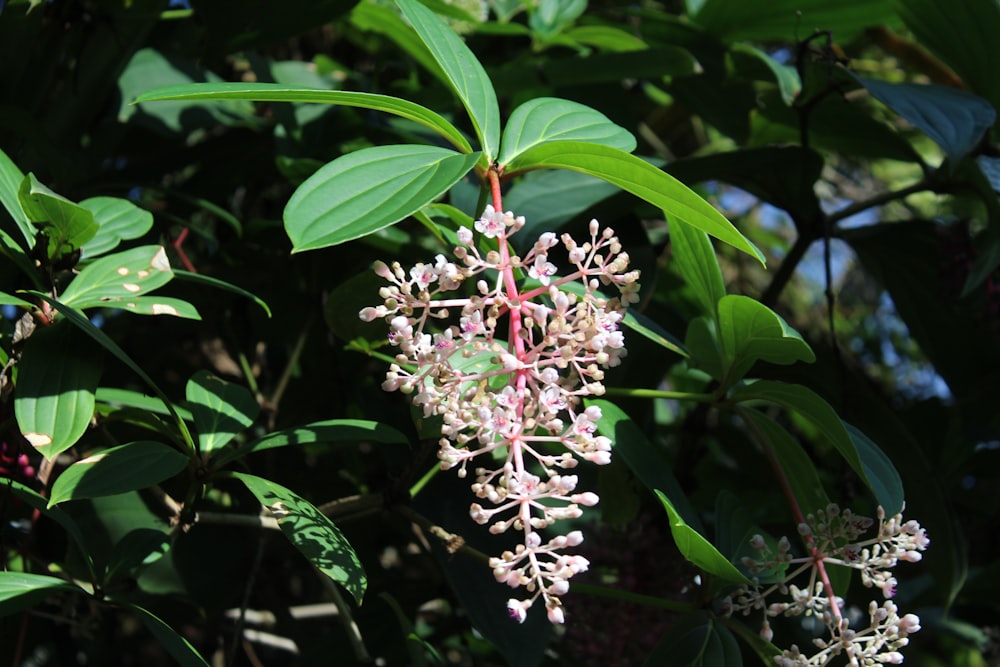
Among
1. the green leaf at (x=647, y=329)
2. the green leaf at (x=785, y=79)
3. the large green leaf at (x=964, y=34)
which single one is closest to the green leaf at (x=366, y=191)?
the green leaf at (x=647, y=329)

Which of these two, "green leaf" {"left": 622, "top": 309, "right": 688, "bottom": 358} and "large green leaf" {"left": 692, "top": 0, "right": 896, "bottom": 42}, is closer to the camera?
"green leaf" {"left": 622, "top": 309, "right": 688, "bottom": 358}

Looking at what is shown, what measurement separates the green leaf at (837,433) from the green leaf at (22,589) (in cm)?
50

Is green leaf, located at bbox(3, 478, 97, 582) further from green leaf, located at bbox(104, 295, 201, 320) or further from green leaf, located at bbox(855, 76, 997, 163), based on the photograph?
green leaf, located at bbox(855, 76, 997, 163)

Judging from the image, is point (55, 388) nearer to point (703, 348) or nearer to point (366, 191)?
point (366, 191)

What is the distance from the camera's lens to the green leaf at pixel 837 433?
600 millimetres

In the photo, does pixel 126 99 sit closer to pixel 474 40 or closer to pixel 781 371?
pixel 474 40

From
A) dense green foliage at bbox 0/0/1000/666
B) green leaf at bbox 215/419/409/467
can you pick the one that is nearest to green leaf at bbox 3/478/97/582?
dense green foliage at bbox 0/0/1000/666

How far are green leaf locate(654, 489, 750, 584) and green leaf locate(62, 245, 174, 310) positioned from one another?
0.40 meters

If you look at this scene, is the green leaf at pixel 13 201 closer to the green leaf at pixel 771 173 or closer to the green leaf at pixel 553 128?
the green leaf at pixel 553 128

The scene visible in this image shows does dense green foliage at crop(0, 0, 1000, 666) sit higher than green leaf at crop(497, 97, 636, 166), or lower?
lower

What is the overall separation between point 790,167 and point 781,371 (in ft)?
0.73

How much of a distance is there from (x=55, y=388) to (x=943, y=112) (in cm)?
80

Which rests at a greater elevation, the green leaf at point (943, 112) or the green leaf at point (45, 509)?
the green leaf at point (943, 112)

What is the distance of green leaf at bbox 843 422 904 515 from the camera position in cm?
60
